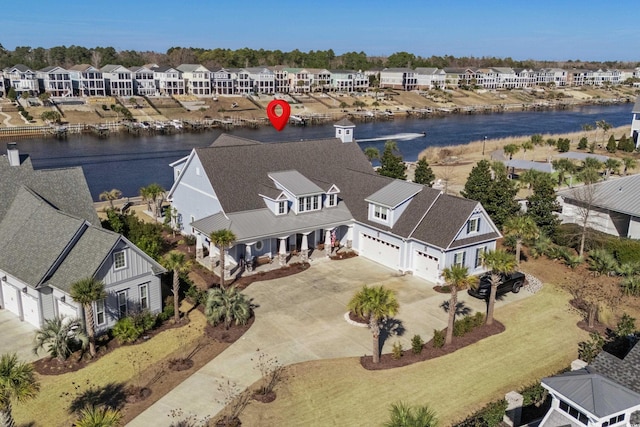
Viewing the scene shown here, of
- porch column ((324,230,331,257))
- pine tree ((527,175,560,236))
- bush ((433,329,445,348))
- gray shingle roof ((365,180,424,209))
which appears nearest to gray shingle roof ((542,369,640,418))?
bush ((433,329,445,348))

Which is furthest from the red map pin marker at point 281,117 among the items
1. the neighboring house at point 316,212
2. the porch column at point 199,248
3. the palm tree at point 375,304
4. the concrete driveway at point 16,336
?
the palm tree at point 375,304

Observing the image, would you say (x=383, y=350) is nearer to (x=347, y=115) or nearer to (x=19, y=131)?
(x=19, y=131)

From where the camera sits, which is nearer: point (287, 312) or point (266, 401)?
point (266, 401)

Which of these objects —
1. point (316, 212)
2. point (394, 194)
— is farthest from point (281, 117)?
point (394, 194)

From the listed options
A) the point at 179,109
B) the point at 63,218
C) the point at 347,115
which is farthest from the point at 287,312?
the point at 347,115

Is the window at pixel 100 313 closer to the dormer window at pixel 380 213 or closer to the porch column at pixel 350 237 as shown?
the porch column at pixel 350 237

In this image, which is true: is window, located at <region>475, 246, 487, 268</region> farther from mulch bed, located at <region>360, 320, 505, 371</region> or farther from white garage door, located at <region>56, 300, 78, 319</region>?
white garage door, located at <region>56, 300, 78, 319</region>
